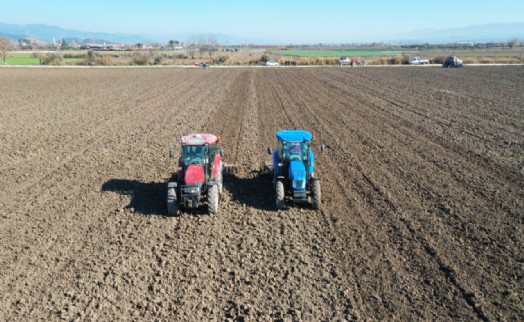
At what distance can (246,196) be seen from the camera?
39.7 feet

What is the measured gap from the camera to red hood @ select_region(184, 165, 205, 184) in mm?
10273

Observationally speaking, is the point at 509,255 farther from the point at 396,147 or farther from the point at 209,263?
the point at 396,147

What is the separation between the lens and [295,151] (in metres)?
11.2

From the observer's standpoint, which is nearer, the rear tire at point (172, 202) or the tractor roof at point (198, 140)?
the rear tire at point (172, 202)

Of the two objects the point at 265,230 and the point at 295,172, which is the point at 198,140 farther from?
the point at 265,230

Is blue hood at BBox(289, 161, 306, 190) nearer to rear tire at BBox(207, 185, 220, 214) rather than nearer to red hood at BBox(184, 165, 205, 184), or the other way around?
rear tire at BBox(207, 185, 220, 214)

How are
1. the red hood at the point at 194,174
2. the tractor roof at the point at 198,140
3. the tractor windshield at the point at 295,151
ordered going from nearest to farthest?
1. the red hood at the point at 194,174
2. the tractor roof at the point at 198,140
3. the tractor windshield at the point at 295,151

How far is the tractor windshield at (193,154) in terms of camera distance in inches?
429

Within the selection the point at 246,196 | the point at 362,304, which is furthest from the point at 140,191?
the point at 362,304

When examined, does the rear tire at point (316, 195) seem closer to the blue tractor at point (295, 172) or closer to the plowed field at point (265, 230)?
the blue tractor at point (295, 172)

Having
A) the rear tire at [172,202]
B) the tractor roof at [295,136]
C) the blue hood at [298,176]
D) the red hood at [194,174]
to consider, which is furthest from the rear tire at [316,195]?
the rear tire at [172,202]

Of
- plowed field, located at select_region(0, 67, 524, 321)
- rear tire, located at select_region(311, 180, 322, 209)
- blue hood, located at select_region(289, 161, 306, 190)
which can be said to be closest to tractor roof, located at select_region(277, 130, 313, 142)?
blue hood, located at select_region(289, 161, 306, 190)

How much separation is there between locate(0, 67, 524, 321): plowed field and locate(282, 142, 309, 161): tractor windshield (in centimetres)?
144

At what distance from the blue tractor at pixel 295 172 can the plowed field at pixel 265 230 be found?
0.52m
